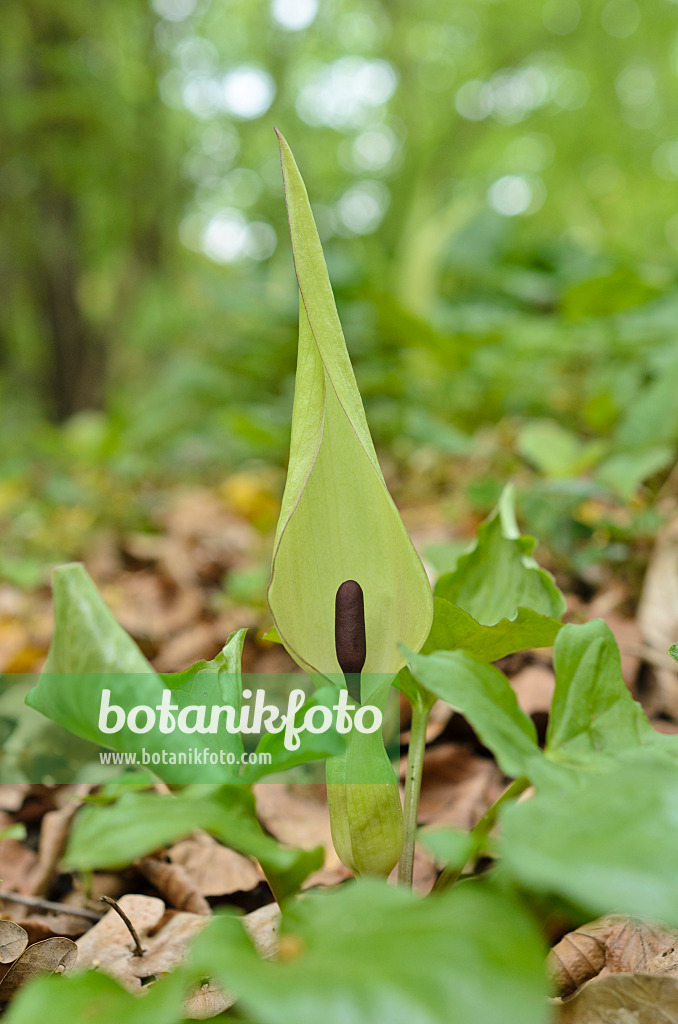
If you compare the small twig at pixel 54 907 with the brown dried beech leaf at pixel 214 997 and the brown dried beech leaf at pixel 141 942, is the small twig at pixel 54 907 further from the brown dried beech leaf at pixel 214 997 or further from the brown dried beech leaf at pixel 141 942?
the brown dried beech leaf at pixel 214 997

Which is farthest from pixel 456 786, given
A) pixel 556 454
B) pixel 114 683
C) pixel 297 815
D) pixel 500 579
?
pixel 556 454

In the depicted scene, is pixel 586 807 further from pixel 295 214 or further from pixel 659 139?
pixel 659 139

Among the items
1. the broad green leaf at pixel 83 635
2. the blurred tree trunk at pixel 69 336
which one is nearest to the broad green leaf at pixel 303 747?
the broad green leaf at pixel 83 635

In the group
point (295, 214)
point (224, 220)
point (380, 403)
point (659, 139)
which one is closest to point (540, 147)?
point (659, 139)

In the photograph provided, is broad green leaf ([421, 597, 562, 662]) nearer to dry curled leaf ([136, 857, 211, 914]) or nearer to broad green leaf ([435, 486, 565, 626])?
broad green leaf ([435, 486, 565, 626])

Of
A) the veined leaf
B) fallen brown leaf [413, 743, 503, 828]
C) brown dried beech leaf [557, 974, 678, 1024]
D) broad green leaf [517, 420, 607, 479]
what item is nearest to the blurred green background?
broad green leaf [517, 420, 607, 479]
